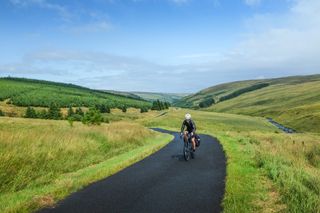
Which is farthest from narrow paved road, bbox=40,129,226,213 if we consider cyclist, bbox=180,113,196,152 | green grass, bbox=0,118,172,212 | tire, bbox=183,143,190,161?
cyclist, bbox=180,113,196,152

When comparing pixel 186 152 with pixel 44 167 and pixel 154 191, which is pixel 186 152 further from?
pixel 154 191

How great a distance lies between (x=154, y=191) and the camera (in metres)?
11.3

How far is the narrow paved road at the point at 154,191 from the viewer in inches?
371

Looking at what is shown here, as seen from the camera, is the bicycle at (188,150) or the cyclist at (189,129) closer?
the bicycle at (188,150)

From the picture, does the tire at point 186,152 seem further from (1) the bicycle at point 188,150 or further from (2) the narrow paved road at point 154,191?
(2) the narrow paved road at point 154,191

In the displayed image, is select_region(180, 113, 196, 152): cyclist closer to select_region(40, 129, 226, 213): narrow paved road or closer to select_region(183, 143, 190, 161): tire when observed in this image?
select_region(183, 143, 190, 161): tire

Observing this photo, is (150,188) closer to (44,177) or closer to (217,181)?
(217,181)

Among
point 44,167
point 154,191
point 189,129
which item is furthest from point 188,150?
point 154,191

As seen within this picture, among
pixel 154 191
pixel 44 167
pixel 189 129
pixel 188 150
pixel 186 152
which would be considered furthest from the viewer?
pixel 189 129

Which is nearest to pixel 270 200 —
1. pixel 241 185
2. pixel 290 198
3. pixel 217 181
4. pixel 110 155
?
pixel 290 198

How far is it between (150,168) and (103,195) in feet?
17.7

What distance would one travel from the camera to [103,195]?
10.8 m

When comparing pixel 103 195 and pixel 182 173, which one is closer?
pixel 103 195

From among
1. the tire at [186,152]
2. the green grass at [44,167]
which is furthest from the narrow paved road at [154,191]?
the tire at [186,152]
